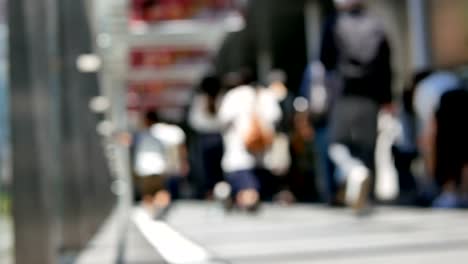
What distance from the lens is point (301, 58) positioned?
1102 inches

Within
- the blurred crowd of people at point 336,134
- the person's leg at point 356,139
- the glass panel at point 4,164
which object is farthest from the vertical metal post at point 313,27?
the glass panel at point 4,164

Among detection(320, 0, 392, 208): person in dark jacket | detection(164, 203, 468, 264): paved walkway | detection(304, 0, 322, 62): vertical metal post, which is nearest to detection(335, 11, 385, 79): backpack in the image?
detection(320, 0, 392, 208): person in dark jacket

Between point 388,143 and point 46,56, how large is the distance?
23.7 feet

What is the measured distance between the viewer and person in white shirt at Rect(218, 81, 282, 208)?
12234mm

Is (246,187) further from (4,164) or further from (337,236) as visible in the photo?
(4,164)

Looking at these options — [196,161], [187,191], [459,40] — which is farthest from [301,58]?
[459,40]

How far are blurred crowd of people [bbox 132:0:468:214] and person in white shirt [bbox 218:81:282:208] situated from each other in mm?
12

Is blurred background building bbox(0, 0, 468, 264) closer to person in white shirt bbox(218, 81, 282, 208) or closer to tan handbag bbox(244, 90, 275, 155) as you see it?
person in white shirt bbox(218, 81, 282, 208)

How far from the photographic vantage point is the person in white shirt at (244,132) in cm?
1223

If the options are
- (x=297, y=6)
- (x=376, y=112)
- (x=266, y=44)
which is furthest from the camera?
(x=266, y=44)

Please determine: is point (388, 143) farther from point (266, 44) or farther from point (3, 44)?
point (266, 44)

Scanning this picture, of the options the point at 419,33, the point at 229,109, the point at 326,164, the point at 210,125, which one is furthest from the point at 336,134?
the point at 419,33

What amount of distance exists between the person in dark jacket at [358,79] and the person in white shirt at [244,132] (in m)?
2.14

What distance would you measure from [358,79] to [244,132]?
2665mm
